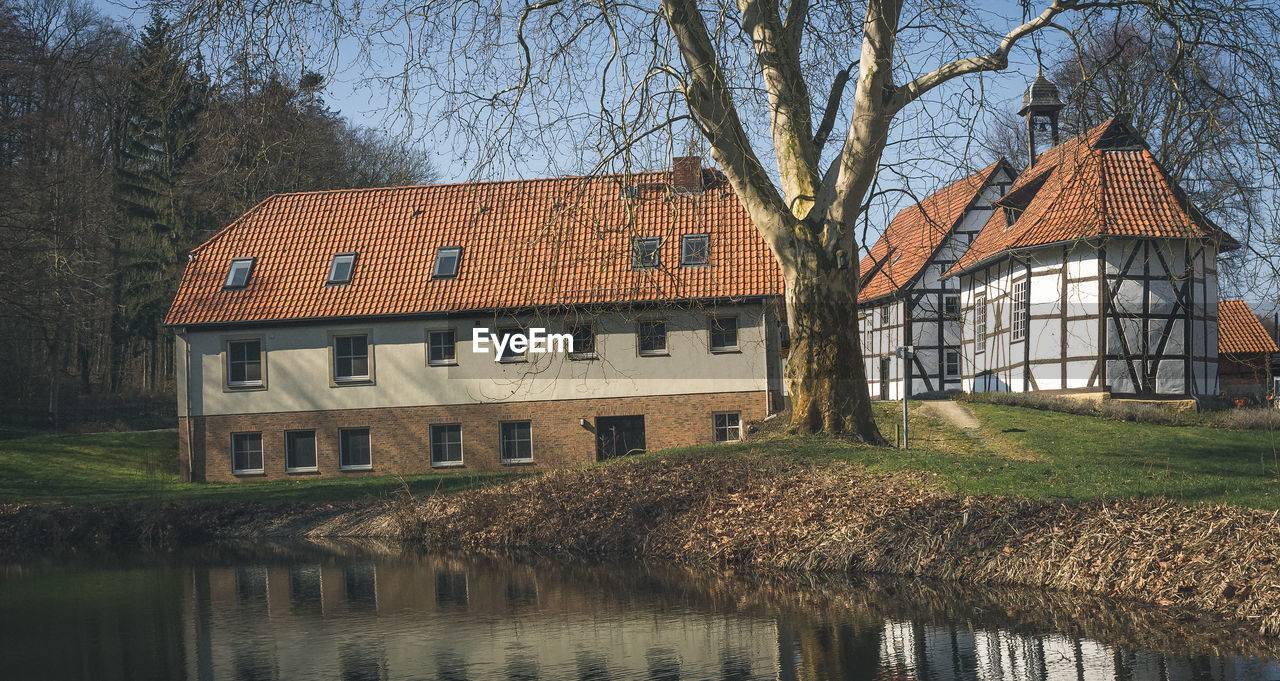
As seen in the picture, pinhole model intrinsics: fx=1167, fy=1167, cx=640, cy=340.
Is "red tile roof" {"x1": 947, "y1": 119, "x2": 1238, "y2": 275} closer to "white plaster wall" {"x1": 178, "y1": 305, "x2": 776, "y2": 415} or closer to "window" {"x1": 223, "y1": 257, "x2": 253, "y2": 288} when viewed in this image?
"white plaster wall" {"x1": 178, "y1": 305, "x2": 776, "y2": 415}

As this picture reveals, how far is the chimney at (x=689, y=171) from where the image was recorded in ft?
40.6

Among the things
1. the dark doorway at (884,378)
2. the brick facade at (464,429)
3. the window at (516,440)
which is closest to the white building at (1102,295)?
the dark doorway at (884,378)

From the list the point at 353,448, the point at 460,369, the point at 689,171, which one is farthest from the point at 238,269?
the point at 689,171

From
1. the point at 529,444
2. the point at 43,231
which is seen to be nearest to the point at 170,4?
the point at 43,231

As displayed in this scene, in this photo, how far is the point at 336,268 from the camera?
3053 cm

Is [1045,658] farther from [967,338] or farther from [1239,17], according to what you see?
[967,338]

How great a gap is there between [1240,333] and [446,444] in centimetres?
2836

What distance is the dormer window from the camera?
30203mm

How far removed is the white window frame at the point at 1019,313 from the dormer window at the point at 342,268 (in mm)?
16861

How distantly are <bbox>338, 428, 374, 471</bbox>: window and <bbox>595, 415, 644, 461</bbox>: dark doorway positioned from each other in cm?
585

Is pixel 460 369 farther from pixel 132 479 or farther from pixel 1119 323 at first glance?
pixel 1119 323

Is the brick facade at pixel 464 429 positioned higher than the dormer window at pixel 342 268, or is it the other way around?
A: the dormer window at pixel 342 268

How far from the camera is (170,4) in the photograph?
1145 centimetres

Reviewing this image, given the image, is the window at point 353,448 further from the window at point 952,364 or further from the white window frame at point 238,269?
the window at point 952,364
